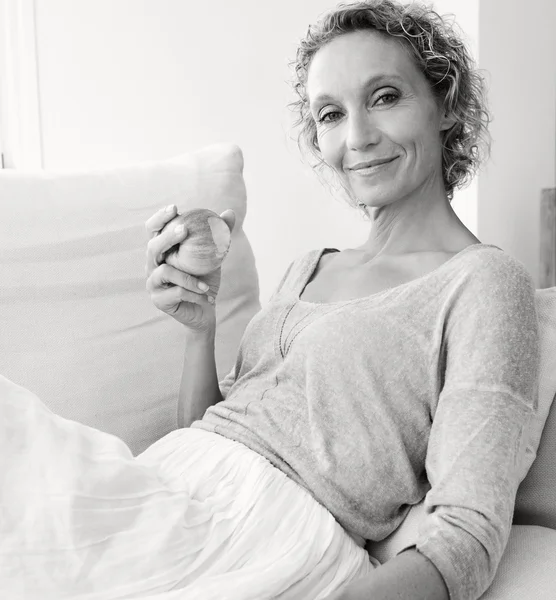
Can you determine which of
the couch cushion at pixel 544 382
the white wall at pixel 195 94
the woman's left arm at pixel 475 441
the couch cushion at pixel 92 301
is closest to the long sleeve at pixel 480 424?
the woman's left arm at pixel 475 441

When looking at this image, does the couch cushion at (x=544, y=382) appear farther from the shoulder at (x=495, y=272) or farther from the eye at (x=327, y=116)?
the eye at (x=327, y=116)

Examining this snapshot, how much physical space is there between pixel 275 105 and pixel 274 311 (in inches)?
50.1

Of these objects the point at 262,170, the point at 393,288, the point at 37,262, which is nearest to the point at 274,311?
the point at 393,288

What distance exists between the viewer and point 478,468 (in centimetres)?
81

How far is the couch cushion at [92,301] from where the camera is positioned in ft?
3.93

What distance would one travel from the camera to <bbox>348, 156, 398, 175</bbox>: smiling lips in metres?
1.11

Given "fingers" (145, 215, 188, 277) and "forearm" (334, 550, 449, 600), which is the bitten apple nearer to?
"fingers" (145, 215, 188, 277)

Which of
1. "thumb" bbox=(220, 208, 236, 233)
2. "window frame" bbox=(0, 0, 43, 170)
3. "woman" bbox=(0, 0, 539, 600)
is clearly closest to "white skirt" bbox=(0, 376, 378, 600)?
"woman" bbox=(0, 0, 539, 600)

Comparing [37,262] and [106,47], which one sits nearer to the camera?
[37,262]

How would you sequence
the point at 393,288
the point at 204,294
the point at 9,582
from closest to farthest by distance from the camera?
the point at 9,582
the point at 393,288
the point at 204,294

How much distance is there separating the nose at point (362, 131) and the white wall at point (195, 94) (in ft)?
2.74

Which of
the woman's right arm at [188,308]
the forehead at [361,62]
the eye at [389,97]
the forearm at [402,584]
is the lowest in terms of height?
the forearm at [402,584]

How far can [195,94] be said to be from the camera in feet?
7.22

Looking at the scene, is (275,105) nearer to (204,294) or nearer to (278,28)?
(278,28)
